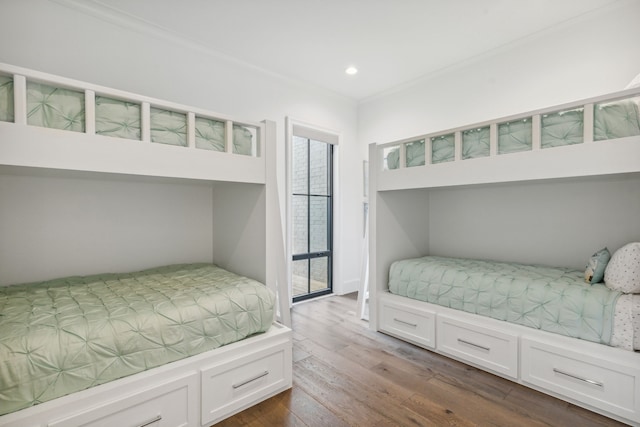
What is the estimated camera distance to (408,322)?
7.88 ft

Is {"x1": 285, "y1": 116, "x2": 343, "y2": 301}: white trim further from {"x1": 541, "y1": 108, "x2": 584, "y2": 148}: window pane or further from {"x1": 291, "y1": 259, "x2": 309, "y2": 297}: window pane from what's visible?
{"x1": 541, "y1": 108, "x2": 584, "y2": 148}: window pane

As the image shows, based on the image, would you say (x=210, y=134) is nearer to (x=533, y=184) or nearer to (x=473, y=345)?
(x=473, y=345)

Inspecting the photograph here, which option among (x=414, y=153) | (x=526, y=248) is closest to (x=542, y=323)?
(x=526, y=248)

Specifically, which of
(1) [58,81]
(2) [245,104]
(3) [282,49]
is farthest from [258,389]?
(3) [282,49]

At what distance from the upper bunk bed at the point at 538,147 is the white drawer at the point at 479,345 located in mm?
982

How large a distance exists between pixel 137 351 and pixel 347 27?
252 cm

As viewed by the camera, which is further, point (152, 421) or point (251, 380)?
point (251, 380)

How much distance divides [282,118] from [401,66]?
4.29 ft

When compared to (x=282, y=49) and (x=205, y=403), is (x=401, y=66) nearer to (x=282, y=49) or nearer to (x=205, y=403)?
(x=282, y=49)

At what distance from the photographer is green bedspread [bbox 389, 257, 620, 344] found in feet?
5.41

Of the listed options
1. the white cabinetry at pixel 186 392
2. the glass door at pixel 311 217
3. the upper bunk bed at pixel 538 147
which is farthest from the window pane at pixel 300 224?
the white cabinetry at pixel 186 392

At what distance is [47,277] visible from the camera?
2.00 metres

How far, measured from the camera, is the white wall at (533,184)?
220 cm

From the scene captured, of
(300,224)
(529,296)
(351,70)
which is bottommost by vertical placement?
(529,296)
